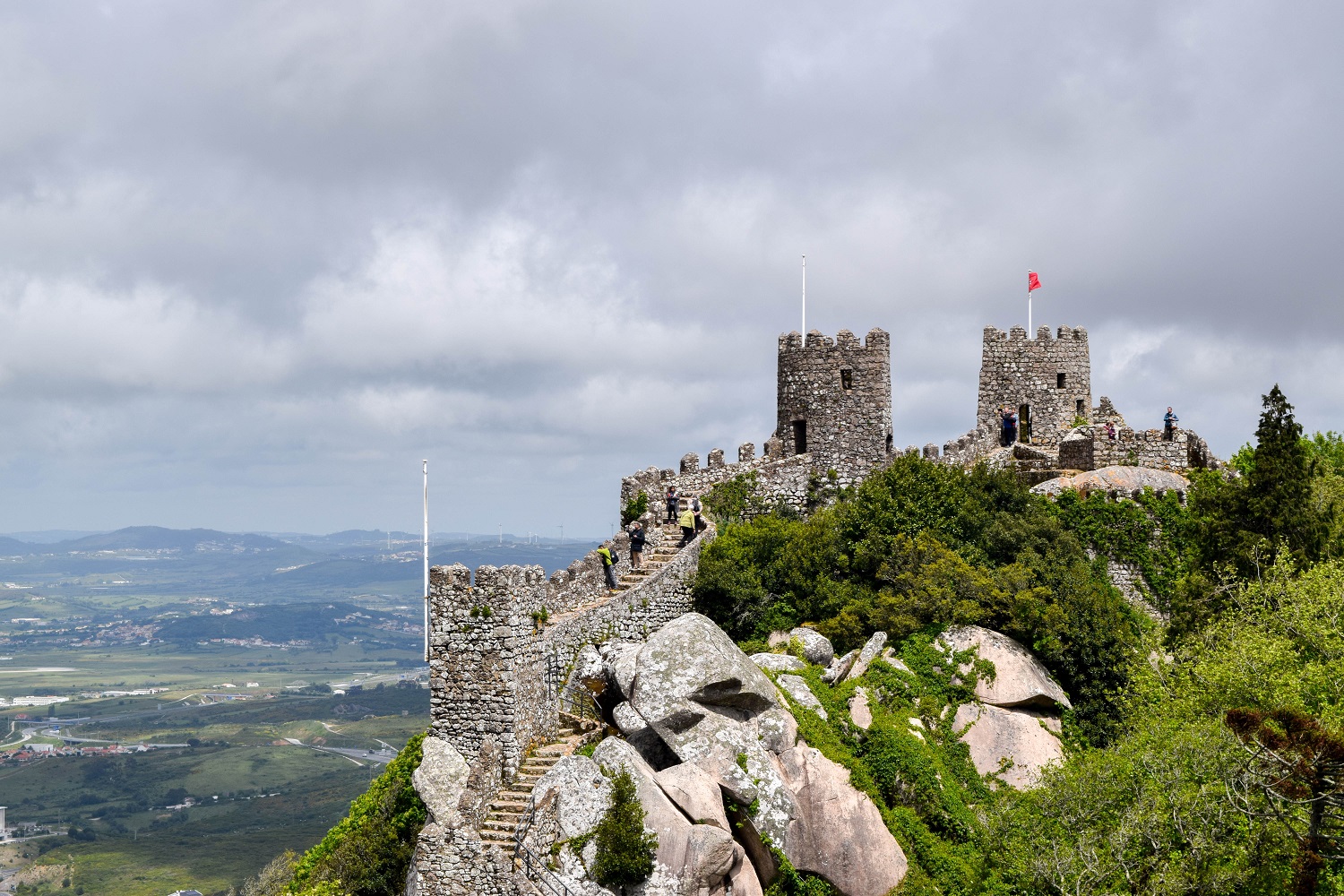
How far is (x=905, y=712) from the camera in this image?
105 feet

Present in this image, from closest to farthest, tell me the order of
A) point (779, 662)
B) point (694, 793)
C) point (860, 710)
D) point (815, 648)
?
1. point (694, 793)
2. point (860, 710)
3. point (779, 662)
4. point (815, 648)

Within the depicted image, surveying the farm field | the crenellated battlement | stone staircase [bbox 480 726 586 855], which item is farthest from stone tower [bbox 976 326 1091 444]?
the farm field

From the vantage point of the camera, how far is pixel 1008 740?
1259 inches

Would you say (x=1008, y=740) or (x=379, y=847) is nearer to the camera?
(x=1008, y=740)

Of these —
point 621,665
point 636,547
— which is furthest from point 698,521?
point 621,665

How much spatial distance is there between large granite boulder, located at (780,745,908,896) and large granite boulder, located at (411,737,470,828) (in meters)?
8.31

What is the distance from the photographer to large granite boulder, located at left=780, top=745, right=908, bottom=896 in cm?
2802

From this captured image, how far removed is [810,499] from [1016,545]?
367 inches

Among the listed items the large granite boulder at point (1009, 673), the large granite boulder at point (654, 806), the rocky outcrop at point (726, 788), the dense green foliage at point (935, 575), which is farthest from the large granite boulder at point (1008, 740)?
the large granite boulder at point (654, 806)

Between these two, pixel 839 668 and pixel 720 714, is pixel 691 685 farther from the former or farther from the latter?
pixel 839 668

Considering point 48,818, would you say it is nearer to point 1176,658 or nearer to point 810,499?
point 810,499

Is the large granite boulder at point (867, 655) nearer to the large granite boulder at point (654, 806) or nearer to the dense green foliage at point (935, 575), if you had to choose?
the dense green foliage at point (935, 575)

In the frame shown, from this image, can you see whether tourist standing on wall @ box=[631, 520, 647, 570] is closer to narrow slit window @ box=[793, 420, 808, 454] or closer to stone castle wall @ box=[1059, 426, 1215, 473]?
narrow slit window @ box=[793, 420, 808, 454]

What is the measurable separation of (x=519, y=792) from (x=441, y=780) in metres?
2.03
